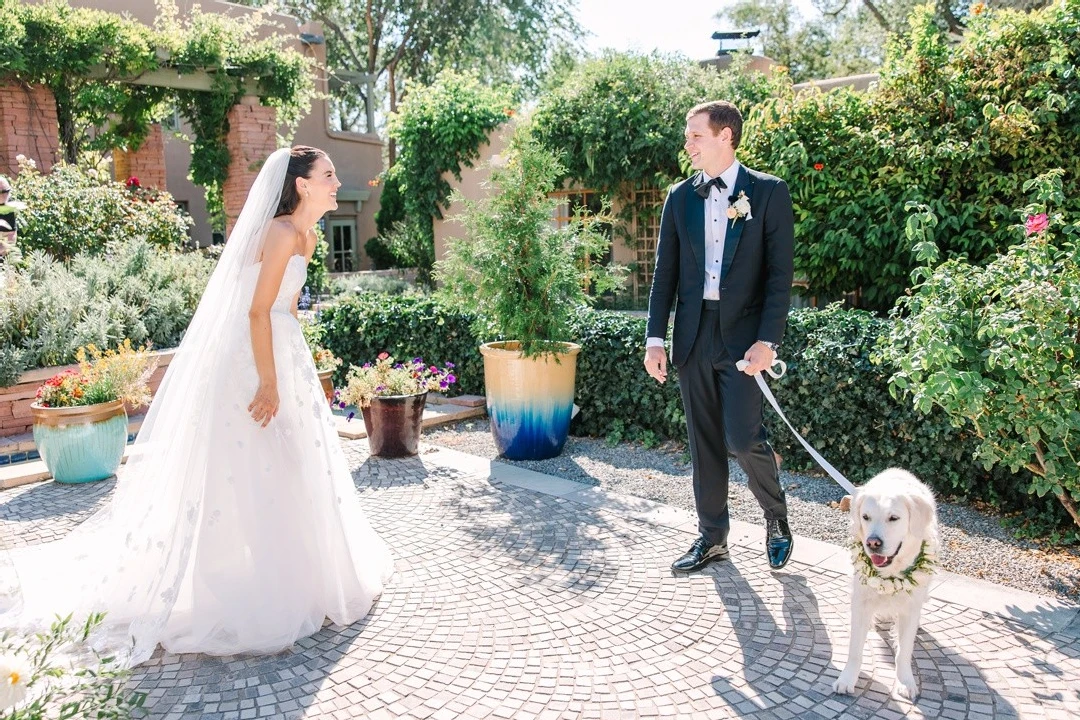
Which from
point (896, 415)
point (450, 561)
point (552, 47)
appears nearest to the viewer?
point (450, 561)

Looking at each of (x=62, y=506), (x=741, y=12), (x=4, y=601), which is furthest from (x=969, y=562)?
(x=741, y=12)

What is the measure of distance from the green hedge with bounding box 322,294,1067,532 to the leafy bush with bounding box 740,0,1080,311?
1.23 meters

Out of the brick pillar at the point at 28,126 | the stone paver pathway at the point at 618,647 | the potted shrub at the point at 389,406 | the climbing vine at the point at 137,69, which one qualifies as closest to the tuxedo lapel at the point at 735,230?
the stone paver pathway at the point at 618,647

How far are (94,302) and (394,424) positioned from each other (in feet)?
10.2

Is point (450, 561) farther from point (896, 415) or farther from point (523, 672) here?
point (896, 415)

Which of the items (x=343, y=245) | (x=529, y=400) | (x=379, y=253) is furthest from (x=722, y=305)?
(x=343, y=245)

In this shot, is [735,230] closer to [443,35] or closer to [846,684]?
[846,684]

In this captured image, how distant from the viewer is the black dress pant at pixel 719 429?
3.80m

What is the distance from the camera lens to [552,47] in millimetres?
25797

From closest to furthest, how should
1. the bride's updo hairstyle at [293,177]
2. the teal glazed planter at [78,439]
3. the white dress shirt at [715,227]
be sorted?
the bride's updo hairstyle at [293,177]
the white dress shirt at [715,227]
the teal glazed planter at [78,439]

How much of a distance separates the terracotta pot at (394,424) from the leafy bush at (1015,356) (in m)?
3.31

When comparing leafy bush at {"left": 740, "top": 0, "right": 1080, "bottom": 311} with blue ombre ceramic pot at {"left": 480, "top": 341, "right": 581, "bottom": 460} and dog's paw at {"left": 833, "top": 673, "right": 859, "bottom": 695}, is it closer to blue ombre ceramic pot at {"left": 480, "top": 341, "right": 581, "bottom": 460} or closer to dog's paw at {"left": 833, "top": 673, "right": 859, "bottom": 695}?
blue ombre ceramic pot at {"left": 480, "top": 341, "right": 581, "bottom": 460}

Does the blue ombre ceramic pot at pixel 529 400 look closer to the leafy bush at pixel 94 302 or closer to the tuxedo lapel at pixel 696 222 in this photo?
the tuxedo lapel at pixel 696 222

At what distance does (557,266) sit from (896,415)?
2409 mm
